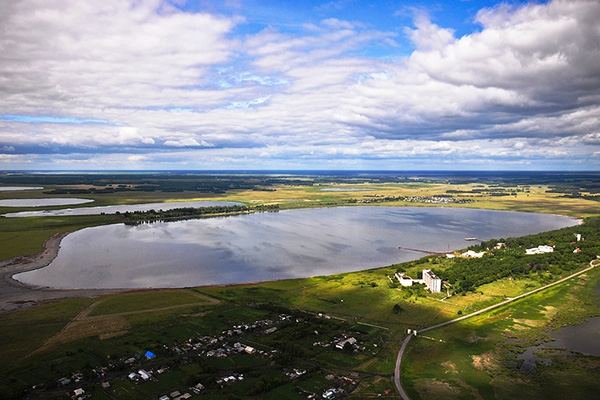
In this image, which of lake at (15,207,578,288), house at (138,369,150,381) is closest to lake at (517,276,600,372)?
house at (138,369,150,381)

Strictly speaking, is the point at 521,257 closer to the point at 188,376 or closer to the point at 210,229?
the point at 188,376

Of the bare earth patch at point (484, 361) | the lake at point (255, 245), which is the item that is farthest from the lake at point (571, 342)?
the lake at point (255, 245)

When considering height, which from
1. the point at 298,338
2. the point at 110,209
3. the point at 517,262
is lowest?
the point at 298,338

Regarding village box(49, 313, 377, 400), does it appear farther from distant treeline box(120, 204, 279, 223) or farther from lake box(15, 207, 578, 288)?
distant treeline box(120, 204, 279, 223)

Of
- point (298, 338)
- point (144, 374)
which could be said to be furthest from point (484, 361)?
point (144, 374)

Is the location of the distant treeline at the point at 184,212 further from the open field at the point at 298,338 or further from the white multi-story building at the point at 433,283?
the white multi-story building at the point at 433,283

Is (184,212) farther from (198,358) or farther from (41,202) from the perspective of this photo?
(198,358)
